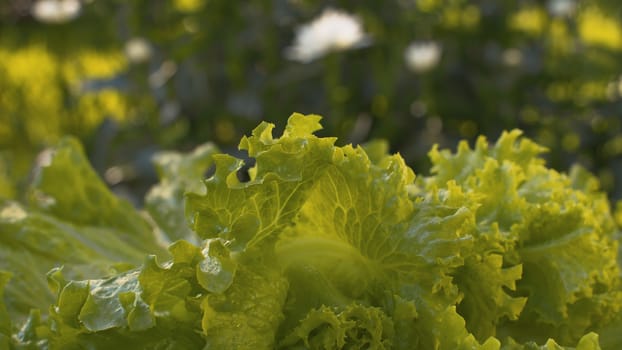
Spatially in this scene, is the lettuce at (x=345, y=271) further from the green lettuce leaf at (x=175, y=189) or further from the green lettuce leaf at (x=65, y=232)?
the green lettuce leaf at (x=175, y=189)

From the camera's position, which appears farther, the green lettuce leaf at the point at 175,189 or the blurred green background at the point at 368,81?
the blurred green background at the point at 368,81

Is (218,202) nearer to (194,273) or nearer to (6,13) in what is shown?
(194,273)

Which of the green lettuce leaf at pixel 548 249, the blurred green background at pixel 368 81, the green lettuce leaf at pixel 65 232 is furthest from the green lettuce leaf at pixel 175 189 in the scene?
the blurred green background at pixel 368 81

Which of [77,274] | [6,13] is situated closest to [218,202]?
[77,274]

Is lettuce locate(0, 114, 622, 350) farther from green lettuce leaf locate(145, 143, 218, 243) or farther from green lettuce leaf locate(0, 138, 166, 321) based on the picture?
green lettuce leaf locate(145, 143, 218, 243)

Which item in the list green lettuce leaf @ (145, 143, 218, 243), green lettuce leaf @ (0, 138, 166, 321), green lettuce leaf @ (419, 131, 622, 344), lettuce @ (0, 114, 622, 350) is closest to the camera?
lettuce @ (0, 114, 622, 350)

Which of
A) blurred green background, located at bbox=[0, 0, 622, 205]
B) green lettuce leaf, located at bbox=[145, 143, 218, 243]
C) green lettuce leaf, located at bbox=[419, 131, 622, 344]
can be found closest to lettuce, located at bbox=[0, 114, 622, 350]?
green lettuce leaf, located at bbox=[419, 131, 622, 344]

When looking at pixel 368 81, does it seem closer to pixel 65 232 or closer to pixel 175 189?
pixel 175 189
